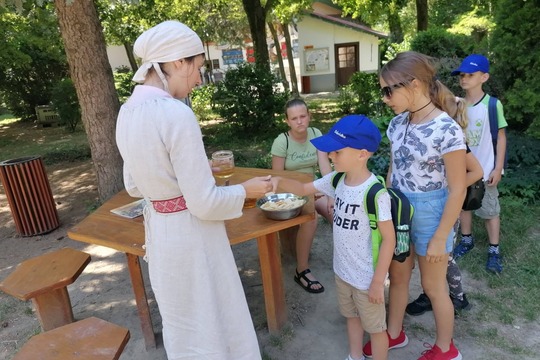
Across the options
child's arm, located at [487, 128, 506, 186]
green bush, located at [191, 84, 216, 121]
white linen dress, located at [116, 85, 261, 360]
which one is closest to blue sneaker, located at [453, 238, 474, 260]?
child's arm, located at [487, 128, 506, 186]

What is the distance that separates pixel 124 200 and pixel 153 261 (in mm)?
1342

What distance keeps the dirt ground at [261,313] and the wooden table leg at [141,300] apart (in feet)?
0.29

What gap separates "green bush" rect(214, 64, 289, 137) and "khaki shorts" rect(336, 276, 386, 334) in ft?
23.6

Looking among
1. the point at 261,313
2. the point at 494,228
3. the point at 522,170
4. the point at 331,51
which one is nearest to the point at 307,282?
the point at 261,313

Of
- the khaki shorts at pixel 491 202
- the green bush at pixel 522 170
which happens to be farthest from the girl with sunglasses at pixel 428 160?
the green bush at pixel 522 170

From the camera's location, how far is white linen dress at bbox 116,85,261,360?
4.90 ft

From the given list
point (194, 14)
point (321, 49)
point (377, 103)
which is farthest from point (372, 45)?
point (377, 103)

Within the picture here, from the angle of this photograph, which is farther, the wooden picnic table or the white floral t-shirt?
A: the wooden picnic table

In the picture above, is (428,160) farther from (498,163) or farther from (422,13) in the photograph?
(422,13)

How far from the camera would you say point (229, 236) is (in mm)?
2203

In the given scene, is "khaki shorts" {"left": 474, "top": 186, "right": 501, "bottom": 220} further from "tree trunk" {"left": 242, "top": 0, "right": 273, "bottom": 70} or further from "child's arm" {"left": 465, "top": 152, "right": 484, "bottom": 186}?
"tree trunk" {"left": 242, "top": 0, "right": 273, "bottom": 70}

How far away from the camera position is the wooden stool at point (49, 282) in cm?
274

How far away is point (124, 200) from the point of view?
9.97 ft

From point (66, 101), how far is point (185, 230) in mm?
11841
